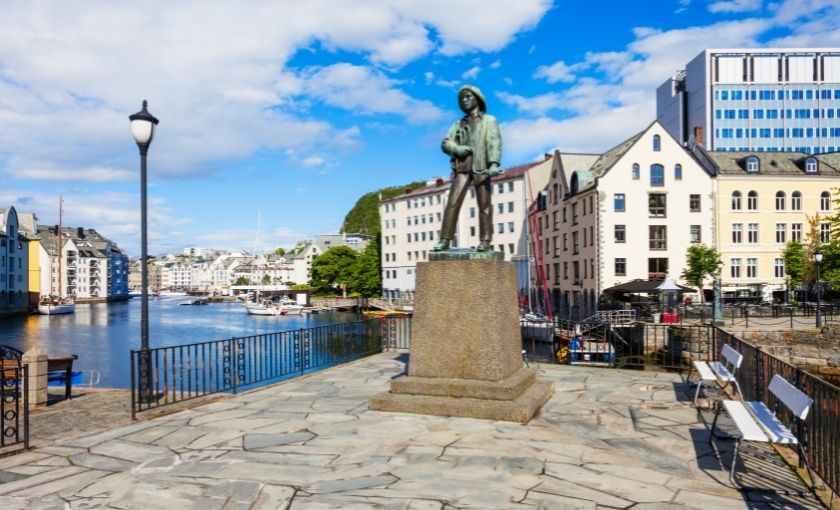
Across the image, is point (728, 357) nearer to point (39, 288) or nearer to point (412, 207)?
point (412, 207)

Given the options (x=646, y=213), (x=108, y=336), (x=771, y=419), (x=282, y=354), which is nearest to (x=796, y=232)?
(x=646, y=213)

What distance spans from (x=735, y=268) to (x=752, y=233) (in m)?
3.13

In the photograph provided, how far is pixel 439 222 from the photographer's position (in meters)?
79.1

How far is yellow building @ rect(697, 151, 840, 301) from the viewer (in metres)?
45.5

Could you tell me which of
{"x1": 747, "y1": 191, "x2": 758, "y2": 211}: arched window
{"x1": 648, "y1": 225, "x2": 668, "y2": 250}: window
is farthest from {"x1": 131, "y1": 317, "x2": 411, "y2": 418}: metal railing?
{"x1": 747, "y1": 191, "x2": 758, "y2": 211}: arched window

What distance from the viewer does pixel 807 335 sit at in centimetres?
2838

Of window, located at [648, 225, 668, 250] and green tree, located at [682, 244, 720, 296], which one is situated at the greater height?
window, located at [648, 225, 668, 250]

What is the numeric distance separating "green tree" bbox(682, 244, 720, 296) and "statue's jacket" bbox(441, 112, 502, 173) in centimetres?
3664

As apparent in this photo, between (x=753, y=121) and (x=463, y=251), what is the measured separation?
98.8m

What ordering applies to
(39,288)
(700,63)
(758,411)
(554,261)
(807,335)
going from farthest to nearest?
(39,288), (700,63), (554,261), (807,335), (758,411)

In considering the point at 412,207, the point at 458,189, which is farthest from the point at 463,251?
the point at 412,207

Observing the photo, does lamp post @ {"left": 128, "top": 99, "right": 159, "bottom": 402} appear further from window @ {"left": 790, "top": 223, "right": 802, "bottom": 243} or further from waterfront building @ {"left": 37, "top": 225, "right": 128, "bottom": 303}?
waterfront building @ {"left": 37, "top": 225, "right": 128, "bottom": 303}

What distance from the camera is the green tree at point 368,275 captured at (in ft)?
305

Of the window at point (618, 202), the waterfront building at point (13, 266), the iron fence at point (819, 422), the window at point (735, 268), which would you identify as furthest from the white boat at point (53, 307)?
the iron fence at point (819, 422)
